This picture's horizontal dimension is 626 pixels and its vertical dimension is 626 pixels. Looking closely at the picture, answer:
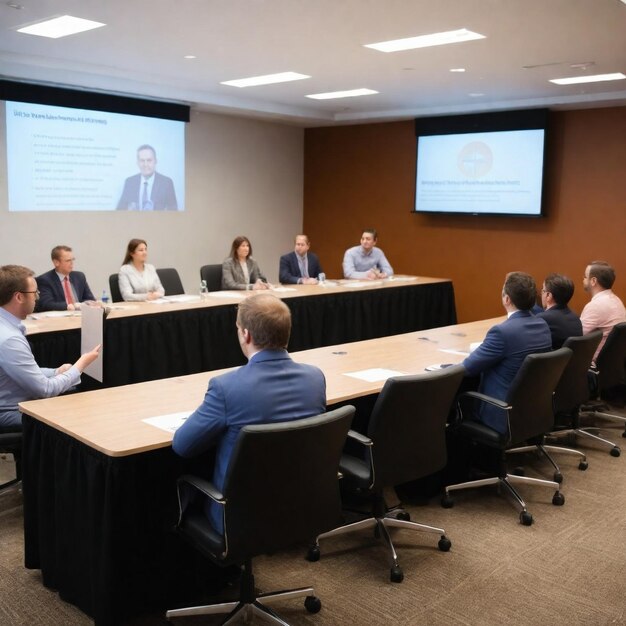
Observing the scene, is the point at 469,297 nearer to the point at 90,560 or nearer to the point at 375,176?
the point at 375,176

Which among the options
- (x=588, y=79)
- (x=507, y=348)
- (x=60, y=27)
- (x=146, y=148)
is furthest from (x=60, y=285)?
(x=588, y=79)

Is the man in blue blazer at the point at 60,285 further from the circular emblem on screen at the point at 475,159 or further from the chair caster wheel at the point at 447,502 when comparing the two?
the circular emblem on screen at the point at 475,159

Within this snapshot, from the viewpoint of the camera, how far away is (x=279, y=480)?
2439 mm

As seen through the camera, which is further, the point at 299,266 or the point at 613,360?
the point at 299,266

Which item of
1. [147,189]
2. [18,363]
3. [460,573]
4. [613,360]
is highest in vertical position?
[147,189]

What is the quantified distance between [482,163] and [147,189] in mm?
4126

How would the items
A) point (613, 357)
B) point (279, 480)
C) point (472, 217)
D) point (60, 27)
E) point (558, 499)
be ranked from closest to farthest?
1. point (279, 480)
2. point (558, 499)
3. point (613, 357)
4. point (60, 27)
5. point (472, 217)

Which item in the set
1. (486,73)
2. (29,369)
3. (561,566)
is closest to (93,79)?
(486,73)

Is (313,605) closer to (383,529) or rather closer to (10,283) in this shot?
(383,529)

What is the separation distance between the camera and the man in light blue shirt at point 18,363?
3.36 metres

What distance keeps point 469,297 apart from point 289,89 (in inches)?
140

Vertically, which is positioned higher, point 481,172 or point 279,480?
point 481,172

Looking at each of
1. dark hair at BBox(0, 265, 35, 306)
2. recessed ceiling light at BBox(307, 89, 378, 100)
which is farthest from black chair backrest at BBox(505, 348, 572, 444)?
recessed ceiling light at BBox(307, 89, 378, 100)

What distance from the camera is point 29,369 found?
11.1 feet
